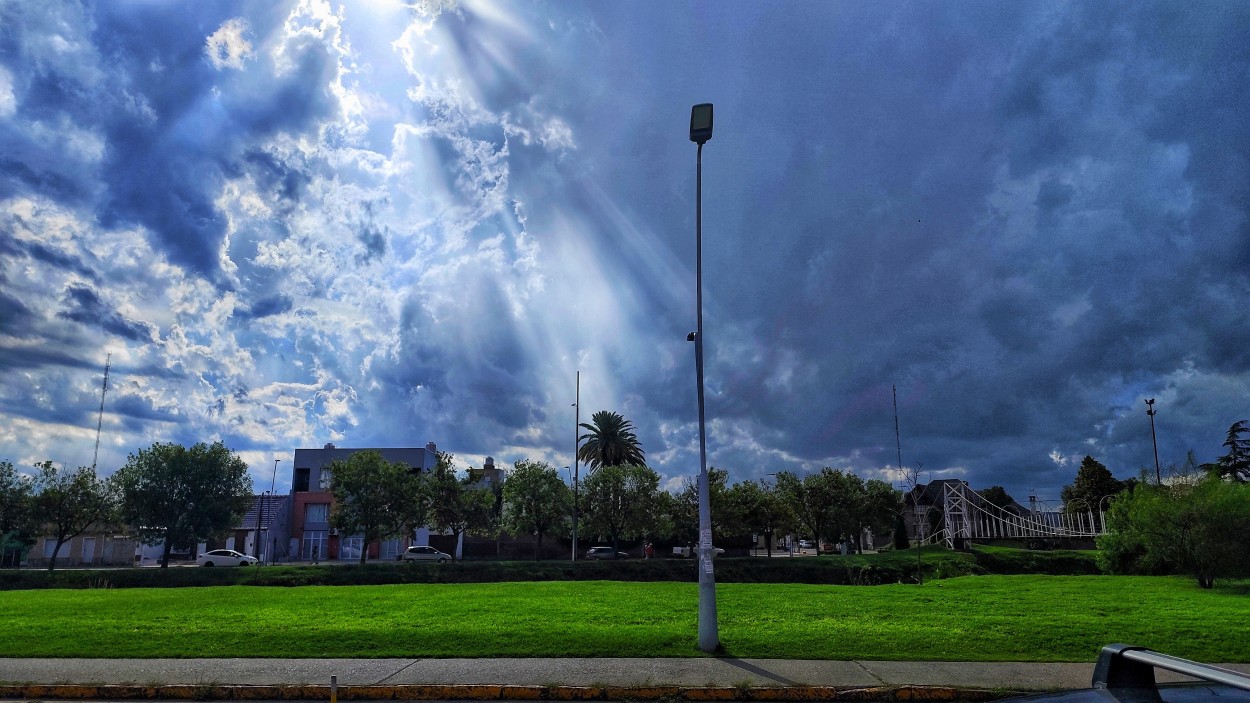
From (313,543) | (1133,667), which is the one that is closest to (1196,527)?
(1133,667)

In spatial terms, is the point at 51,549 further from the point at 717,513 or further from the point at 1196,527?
the point at 1196,527

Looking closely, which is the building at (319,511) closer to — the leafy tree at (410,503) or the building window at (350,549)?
the building window at (350,549)

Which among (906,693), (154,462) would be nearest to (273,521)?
(154,462)

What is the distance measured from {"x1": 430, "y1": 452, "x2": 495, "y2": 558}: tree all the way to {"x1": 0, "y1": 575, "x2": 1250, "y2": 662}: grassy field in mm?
33875

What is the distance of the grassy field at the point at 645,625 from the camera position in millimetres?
13633

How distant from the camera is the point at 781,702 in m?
10.6

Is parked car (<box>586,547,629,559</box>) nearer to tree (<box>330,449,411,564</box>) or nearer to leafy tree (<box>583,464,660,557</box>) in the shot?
leafy tree (<box>583,464,660,557</box>)

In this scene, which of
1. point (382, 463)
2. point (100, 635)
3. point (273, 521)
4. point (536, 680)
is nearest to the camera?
point (536, 680)

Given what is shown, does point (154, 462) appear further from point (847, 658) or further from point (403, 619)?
point (847, 658)

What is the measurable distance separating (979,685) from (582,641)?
21.3ft

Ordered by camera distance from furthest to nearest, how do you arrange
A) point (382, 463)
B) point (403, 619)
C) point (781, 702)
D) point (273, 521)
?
point (273, 521), point (382, 463), point (403, 619), point (781, 702)

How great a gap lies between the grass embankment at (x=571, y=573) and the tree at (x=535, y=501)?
35.8 feet

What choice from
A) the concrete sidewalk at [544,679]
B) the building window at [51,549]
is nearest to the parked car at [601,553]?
the building window at [51,549]

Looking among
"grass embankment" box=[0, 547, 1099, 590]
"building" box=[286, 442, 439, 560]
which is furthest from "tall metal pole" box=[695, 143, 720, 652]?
"building" box=[286, 442, 439, 560]
